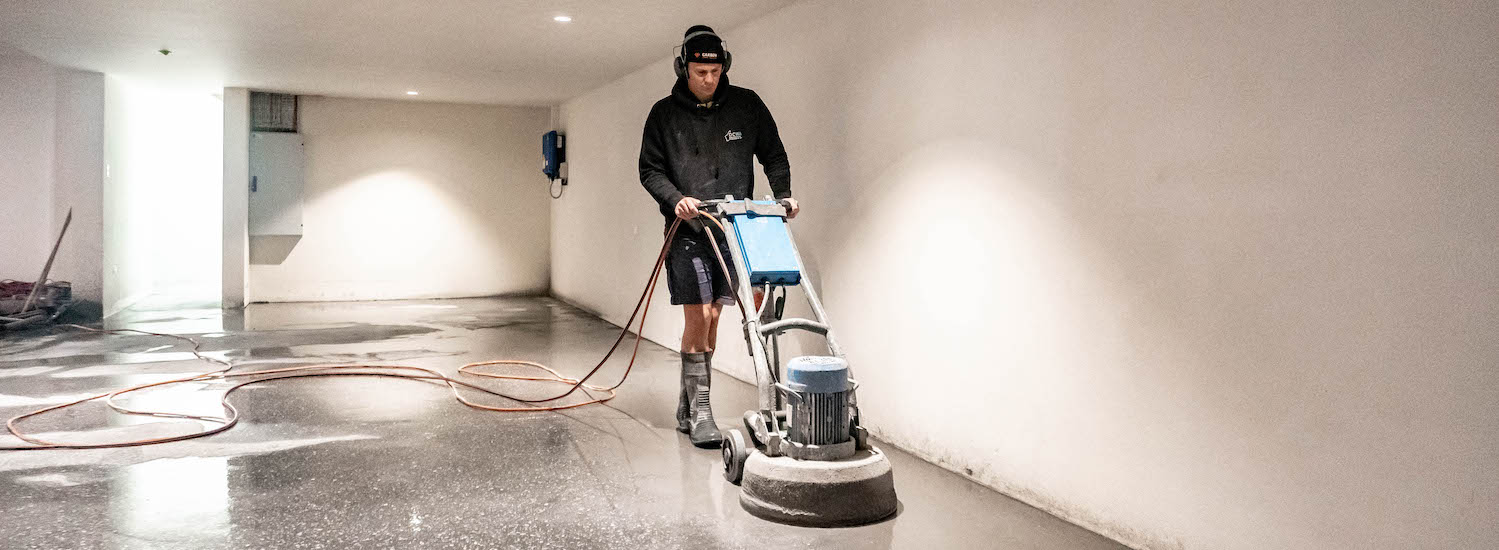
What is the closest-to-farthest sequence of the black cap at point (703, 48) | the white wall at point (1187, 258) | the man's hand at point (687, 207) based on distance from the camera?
1. the white wall at point (1187, 258)
2. the man's hand at point (687, 207)
3. the black cap at point (703, 48)

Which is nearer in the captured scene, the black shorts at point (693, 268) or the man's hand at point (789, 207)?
the man's hand at point (789, 207)

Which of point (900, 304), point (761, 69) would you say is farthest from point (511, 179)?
point (900, 304)

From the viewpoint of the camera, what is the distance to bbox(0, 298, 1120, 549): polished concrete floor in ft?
7.69

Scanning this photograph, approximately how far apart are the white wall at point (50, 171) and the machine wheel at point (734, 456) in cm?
648

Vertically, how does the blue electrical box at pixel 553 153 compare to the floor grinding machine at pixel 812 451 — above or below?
above

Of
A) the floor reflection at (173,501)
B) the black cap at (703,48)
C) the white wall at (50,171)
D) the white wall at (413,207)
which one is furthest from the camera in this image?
the white wall at (413,207)

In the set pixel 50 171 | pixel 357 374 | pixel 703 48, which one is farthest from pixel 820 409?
pixel 50 171

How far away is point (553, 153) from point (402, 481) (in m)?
6.18

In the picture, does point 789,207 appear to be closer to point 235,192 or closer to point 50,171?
point 50,171

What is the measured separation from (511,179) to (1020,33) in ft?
24.5

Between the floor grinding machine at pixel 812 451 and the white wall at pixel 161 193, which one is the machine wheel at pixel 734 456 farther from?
the white wall at pixel 161 193

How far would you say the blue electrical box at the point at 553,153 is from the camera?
8.71m

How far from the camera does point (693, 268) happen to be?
10.9 ft

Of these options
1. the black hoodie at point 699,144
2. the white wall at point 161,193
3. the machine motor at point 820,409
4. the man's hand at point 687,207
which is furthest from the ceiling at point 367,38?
the machine motor at point 820,409
